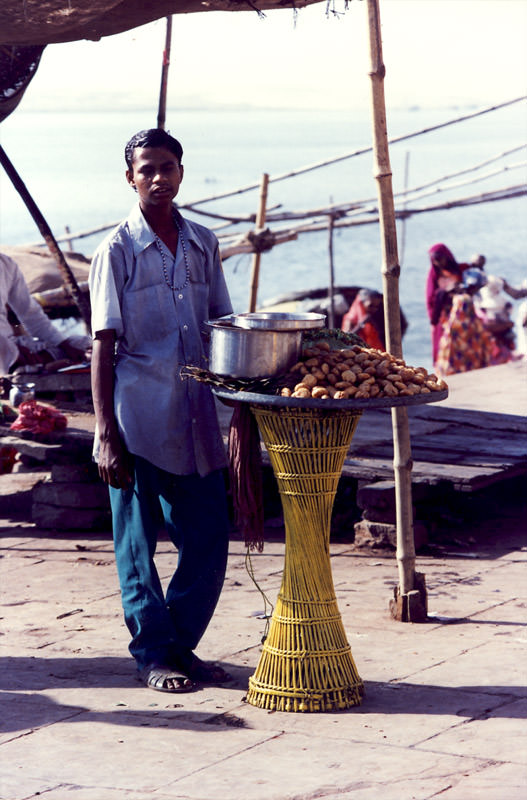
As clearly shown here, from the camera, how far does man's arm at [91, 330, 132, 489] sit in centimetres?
438

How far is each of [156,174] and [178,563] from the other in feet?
4.49

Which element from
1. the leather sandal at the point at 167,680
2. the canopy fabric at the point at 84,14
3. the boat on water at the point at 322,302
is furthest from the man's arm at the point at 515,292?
the leather sandal at the point at 167,680

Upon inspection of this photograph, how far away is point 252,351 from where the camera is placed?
4102 millimetres

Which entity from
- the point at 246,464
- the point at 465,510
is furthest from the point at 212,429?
the point at 465,510

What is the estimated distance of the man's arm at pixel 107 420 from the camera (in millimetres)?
4379

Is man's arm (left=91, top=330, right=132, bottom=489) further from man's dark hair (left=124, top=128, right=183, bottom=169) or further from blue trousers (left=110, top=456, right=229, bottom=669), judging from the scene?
man's dark hair (left=124, top=128, right=183, bottom=169)

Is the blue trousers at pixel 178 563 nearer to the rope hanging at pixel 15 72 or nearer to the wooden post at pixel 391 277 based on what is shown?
the wooden post at pixel 391 277

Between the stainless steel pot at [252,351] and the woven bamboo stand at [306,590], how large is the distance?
15cm

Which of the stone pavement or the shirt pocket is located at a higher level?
the shirt pocket

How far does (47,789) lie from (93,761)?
0.24m

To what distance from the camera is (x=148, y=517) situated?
14.8ft

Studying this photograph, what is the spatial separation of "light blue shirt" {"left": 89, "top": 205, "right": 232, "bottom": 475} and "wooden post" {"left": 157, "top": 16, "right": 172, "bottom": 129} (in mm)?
3121

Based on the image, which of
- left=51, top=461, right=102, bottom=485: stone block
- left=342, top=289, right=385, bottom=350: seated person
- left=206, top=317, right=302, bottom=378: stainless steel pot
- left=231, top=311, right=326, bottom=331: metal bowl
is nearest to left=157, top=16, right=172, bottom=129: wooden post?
left=51, top=461, right=102, bottom=485: stone block

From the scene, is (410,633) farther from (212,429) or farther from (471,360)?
(471,360)
